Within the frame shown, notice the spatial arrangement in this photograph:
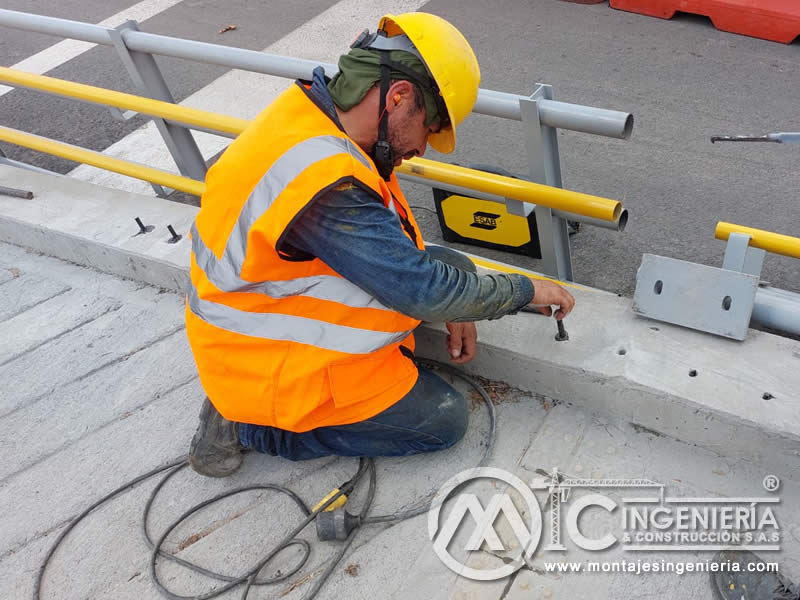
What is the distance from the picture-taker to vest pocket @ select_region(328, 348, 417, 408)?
8.00ft

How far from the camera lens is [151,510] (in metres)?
2.79

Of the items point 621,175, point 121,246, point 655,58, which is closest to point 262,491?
point 121,246

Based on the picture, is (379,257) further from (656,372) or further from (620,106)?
(620,106)

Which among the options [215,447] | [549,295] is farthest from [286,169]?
[215,447]

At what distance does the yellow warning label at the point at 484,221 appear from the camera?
418 centimetres

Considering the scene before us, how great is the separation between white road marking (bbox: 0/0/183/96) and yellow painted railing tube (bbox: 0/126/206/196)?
336 centimetres

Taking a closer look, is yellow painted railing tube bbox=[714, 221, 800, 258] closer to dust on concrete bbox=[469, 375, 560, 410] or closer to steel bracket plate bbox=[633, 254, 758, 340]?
steel bracket plate bbox=[633, 254, 758, 340]

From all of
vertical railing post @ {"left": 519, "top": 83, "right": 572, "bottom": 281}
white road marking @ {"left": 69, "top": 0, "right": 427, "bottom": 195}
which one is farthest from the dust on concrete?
white road marking @ {"left": 69, "top": 0, "right": 427, "bottom": 195}

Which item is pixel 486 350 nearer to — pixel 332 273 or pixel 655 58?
pixel 332 273

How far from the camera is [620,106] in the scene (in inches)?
216

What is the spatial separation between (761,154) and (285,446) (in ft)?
12.9

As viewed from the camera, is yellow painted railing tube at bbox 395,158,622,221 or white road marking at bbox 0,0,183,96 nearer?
yellow painted railing tube at bbox 395,158,622,221

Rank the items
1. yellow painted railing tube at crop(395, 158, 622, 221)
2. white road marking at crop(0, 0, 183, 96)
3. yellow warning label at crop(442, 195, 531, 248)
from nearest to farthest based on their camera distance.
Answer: yellow painted railing tube at crop(395, 158, 622, 221)
yellow warning label at crop(442, 195, 531, 248)
white road marking at crop(0, 0, 183, 96)

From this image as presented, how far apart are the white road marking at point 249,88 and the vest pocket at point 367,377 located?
359cm
